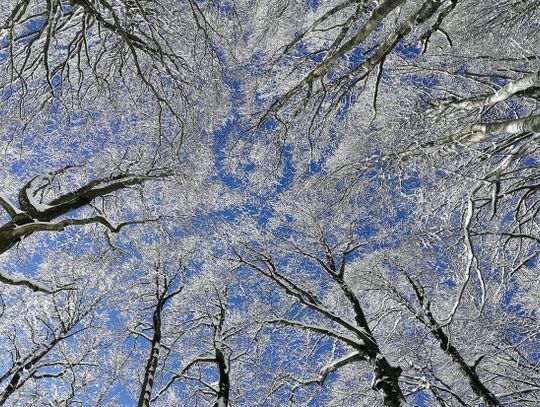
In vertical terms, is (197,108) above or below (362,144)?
above

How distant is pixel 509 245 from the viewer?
514cm

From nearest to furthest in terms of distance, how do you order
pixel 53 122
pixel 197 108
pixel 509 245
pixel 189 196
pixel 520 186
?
pixel 520 186 → pixel 509 245 → pixel 197 108 → pixel 53 122 → pixel 189 196

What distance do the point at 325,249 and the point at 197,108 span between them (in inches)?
173

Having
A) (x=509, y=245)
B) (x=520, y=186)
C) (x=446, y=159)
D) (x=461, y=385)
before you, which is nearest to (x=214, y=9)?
(x=446, y=159)

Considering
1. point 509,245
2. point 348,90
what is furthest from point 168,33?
point 509,245

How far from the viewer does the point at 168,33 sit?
4527mm

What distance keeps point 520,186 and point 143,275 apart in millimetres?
8558

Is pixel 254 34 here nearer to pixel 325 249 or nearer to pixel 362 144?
pixel 362 144

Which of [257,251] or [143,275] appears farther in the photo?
[143,275]

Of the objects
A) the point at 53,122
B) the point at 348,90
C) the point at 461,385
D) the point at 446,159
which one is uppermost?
the point at 53,122

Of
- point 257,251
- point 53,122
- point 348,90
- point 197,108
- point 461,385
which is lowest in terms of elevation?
point 461,385

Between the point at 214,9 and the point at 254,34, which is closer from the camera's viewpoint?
the point at 214,9

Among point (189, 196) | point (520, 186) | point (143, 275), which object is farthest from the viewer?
point (143, 275)

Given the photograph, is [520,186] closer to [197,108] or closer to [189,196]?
[197,108]
